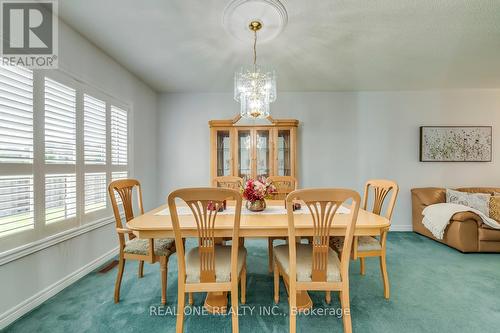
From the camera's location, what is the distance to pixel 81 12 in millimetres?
1879

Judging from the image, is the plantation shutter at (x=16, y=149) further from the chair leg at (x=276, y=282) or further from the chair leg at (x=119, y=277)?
the chair leg at (x=276, y=282)

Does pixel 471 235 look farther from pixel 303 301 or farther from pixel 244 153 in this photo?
pixel 244 153

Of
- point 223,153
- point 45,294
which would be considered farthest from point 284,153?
point 45,294

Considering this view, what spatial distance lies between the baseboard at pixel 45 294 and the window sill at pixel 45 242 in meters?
0.35

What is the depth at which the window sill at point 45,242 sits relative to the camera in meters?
1.56

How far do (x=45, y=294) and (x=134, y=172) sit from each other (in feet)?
5.72

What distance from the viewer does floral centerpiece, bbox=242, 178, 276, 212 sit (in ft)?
6.05

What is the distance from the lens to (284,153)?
142 inches

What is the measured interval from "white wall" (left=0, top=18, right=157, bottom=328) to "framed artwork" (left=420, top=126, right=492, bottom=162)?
4.66 m

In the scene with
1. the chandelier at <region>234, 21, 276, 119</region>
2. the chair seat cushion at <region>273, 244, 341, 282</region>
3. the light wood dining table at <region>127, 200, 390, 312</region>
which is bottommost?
the chair seat cushion at <region>273, 244, 341, 282</region>

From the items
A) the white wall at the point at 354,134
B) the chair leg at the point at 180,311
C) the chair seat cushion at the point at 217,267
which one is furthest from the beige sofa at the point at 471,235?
the chair leg at the point at 180,311

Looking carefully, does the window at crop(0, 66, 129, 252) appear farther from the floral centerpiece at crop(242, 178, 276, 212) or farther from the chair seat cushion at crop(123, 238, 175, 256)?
the floral centerpiece at crop(242, 178, 276, 212)

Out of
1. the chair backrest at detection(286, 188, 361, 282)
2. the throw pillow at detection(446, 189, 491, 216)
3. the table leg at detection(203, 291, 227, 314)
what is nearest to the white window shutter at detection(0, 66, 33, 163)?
the table leg at detection(203, 291, 227, 314)

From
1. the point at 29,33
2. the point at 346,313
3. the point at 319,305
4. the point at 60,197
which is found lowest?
the point at 319,305
